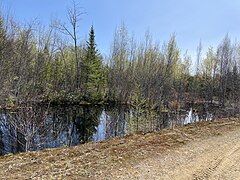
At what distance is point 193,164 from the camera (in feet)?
18.7

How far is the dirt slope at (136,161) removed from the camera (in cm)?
492

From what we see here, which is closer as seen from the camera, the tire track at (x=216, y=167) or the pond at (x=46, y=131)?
the tire track at (x=216, y=167)

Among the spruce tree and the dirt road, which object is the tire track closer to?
the dirt road

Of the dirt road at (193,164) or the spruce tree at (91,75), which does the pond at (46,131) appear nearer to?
the dirt road at (193,164)

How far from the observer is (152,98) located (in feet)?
83.5

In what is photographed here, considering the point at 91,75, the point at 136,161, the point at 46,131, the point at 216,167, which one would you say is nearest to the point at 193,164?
the point at 216,167

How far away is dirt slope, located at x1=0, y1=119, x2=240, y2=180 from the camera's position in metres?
4.92

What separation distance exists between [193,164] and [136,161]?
137 cm

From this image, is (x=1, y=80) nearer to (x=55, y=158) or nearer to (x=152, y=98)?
(x=55, y=158)

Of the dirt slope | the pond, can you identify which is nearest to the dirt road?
the dirt slope

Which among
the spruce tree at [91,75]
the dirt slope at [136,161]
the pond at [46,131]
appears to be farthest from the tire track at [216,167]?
the spruce tree at [91,75]

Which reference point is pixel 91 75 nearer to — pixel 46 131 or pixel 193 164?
pixel 46 131

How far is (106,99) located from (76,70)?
571 centimetres

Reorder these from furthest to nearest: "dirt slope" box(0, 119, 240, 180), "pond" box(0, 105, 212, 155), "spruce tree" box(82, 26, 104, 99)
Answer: "spruce tree" box(82, 26, 104, 99)
"pond" box(0, 105, 212, 155)
"dirt slope" box(0, 119, 240, 180)
